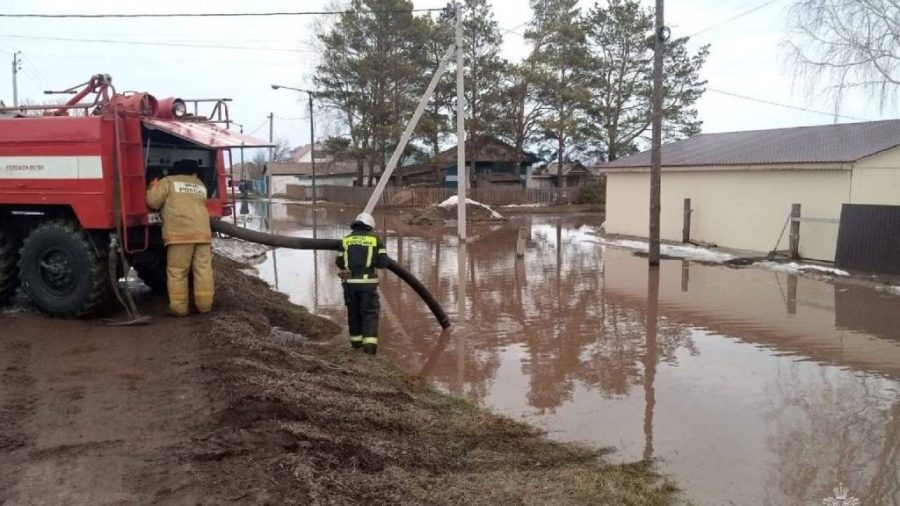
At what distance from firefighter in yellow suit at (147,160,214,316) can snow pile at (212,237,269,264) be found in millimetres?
9397

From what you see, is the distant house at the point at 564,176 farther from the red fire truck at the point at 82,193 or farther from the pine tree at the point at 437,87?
the red fire truck at the point at 82,193

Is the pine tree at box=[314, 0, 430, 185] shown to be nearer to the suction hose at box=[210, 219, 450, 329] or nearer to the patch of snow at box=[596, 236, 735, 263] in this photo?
the patch of snow at box=[596, 236, 735, 263]

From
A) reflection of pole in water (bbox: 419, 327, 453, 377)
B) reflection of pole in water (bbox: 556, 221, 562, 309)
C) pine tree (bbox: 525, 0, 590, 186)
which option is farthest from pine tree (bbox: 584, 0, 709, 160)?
reflection of pole in water (bbox: 419, 327, 453, 377)

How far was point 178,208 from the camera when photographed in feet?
24.7

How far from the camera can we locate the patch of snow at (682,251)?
716 inches

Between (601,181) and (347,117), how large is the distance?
18.8 m

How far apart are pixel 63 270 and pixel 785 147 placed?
1856 cm

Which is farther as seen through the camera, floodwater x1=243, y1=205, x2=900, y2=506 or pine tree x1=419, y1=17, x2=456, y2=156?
pine tree x1=419, y1=17, x2=456, y2=156

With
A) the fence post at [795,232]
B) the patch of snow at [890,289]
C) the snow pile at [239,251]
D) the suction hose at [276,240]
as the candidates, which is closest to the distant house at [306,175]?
the snow pile at [239,251]

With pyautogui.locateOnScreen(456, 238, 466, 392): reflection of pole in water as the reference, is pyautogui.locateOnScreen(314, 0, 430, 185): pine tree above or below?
above

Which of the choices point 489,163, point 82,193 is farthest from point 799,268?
point 489,163

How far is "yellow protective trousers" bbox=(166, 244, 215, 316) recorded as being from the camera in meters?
7.65

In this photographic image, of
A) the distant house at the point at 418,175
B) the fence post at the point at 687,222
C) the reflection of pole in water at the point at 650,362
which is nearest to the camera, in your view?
the reflection of pole in water at the point at 650,362

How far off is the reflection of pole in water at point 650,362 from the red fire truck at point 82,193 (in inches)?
210
